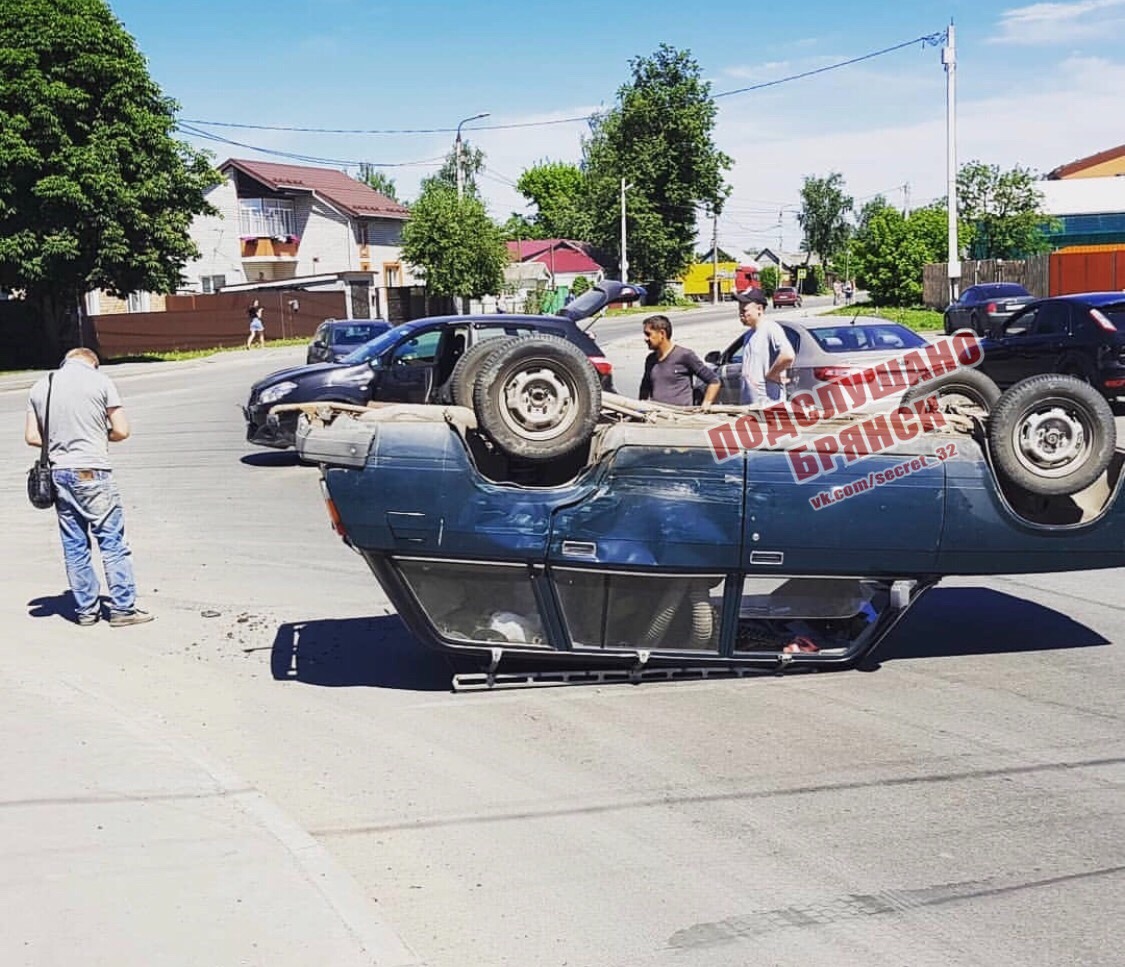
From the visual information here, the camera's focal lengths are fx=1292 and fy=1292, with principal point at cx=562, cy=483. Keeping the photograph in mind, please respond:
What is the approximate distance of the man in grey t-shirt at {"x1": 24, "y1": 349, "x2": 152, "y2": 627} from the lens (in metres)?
7.86

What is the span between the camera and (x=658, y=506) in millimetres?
6270

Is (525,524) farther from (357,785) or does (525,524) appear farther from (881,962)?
(881,962)

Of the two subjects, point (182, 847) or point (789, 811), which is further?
point (789, 811)

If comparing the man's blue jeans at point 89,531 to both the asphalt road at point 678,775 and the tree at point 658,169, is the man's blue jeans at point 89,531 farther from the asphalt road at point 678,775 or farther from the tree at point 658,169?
the tree at point 658,169

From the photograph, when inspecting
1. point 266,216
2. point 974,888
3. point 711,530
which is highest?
point 266,216

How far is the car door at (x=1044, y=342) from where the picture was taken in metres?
17.0

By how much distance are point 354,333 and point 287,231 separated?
133 ft

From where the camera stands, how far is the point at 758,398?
9.14 m

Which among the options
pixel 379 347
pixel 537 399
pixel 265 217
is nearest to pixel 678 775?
pixel 537 399

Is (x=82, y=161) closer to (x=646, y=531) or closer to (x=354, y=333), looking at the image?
(x=354, y=333)

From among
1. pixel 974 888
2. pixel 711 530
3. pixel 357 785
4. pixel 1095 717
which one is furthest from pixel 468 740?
pixel 1095 717

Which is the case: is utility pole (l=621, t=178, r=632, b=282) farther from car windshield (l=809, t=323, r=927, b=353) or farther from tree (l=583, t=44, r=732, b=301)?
car windshield (l=809, t=323, r=927, b=353)

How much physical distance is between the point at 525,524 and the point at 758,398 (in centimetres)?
338

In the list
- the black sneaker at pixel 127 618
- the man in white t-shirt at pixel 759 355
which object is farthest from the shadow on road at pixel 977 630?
the black sneaker at pixel 127 618
